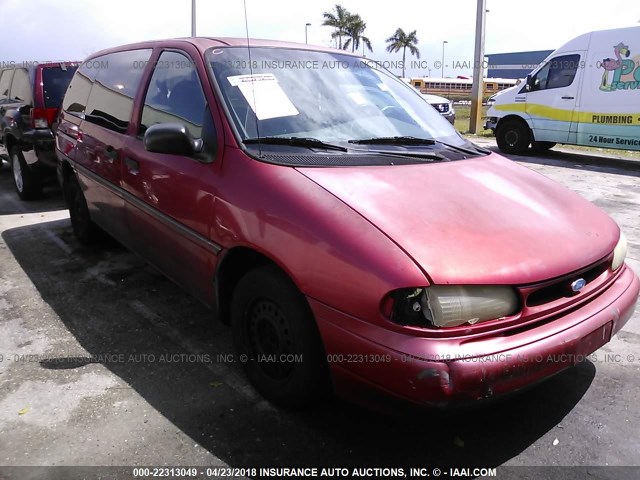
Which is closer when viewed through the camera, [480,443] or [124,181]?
[480,443]

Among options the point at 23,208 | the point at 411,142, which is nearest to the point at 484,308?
the point at 411,142

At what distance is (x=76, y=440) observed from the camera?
7.77 ft

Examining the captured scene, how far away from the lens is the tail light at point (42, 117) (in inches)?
254

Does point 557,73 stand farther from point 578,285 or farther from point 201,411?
point 201,411

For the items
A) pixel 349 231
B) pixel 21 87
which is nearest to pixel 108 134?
pixel 349 231

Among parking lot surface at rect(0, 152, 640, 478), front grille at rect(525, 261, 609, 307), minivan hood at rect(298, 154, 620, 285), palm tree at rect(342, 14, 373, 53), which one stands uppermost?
palm tree at rect(342, 14, 373, 53)

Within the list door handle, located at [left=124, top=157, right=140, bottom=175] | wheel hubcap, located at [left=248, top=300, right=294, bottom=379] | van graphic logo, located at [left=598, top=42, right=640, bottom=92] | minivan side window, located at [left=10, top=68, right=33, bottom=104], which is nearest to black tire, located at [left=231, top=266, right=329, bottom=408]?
wheel hubcap, located at [left=248, top=300, right=294, bottom=379]

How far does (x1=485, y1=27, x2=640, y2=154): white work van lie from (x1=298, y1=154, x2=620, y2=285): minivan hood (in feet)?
29.2

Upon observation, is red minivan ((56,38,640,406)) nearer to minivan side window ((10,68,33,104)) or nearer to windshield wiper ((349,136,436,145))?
windshield wiper ((349,136,436,145))

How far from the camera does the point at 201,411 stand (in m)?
2.57

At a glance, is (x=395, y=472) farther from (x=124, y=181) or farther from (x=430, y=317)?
(x=124, y=181)

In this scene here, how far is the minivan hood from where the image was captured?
199 centimetres

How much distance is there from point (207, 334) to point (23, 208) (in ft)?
14.8

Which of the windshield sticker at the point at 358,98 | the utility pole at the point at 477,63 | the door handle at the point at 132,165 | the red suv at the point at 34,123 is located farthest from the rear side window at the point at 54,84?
the utility pole at the point at 477,63
